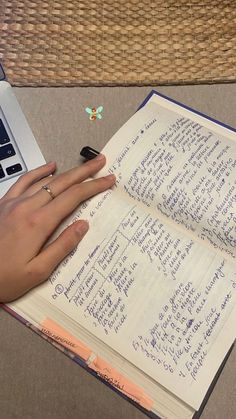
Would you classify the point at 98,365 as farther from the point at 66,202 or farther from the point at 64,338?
the point at 66,202

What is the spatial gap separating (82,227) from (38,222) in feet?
0.18

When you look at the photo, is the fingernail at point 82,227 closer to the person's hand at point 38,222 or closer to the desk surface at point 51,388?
the person's hand at point 38,222

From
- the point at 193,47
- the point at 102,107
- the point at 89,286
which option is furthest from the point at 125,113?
the point at 89,286

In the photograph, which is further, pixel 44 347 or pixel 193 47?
pixel 193 47

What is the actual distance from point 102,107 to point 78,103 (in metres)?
0.04

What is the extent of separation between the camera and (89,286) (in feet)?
1.86

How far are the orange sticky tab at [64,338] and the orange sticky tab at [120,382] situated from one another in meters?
0.02

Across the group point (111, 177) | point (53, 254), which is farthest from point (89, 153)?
point (53, 254)

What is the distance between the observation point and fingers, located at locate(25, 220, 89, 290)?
560mm

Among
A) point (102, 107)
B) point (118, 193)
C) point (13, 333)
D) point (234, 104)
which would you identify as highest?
point (234, 104)

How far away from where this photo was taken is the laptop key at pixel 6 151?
63cm

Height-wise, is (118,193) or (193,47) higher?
(193,47)

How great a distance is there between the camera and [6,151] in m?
0.63

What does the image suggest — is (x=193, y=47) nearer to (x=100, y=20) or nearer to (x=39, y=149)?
(x=100, y=20)
